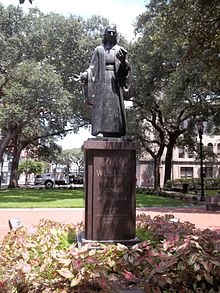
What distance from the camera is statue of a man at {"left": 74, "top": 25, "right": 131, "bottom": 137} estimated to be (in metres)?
7.38

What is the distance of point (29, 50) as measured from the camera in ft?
88.4

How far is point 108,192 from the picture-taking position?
6852 millimetres

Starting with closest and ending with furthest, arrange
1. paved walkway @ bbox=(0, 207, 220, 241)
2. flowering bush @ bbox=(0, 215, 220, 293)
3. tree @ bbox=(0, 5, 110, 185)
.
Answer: flowering bush @ bbox=(0, 215, 220, 293) < paved walkway @ bbox=(0, 207, 220, 241) < tree @ bbox=(0, 5, 110, 185)

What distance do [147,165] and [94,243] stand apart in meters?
50.9

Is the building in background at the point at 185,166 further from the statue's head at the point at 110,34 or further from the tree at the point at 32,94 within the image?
the statue's head at the point at 110,34

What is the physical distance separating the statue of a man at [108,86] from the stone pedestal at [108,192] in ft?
1.76

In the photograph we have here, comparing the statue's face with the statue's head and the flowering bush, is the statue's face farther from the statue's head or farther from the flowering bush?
the flowering bush

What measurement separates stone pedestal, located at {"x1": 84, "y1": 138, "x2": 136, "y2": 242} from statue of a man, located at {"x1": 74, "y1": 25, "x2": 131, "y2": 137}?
536mm

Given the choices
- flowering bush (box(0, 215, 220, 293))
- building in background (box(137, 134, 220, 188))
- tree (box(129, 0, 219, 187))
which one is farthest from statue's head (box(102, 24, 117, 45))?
building in background (box(137, 134, 220, 188))

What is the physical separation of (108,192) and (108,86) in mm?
2029

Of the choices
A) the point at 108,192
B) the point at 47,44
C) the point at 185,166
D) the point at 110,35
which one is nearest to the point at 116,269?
the point at 108,192

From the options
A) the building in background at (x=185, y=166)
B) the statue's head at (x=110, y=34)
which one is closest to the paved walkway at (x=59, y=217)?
the statue's head at (x=110, y=34)

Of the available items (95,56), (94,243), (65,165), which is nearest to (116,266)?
(94,243)

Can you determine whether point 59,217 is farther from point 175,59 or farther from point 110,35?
point 175,59
